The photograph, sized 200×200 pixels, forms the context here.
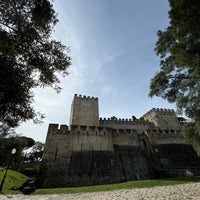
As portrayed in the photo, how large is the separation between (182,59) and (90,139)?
12089 millimetres

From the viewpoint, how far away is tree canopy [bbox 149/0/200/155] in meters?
5.61

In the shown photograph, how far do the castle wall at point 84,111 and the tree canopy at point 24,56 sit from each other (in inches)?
660

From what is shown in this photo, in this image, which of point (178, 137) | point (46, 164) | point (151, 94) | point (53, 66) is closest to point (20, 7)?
point (53, 66)

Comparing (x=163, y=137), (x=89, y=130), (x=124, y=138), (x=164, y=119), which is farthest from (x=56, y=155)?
(x=164, y=119)

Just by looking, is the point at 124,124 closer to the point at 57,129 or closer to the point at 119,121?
the point at 119,121

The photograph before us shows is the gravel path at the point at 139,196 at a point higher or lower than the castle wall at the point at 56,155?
lower

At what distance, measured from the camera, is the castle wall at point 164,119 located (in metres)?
27.0

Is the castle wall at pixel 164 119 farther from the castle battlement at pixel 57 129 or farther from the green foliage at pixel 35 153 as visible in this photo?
the green foliage at pixel 35 153

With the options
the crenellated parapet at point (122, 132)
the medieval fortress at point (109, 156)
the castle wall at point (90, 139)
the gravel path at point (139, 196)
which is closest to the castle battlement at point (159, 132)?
the medieval fortress at point (109, 156)

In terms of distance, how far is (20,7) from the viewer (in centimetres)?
468

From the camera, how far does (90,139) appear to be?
592 inches

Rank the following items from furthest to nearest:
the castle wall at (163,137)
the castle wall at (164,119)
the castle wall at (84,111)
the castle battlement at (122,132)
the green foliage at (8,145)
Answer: the castle wall at (164,119) → the green foliage at (8,145) → the castle wall at (84,111) → the castle wall at (163,137) → the castle battlement at (122,132)

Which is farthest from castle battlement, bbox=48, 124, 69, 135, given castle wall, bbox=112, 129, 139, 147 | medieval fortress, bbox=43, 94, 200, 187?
castle wall, bbox=112, 129, 139, 147

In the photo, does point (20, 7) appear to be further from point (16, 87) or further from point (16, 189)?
point (16, 189)
